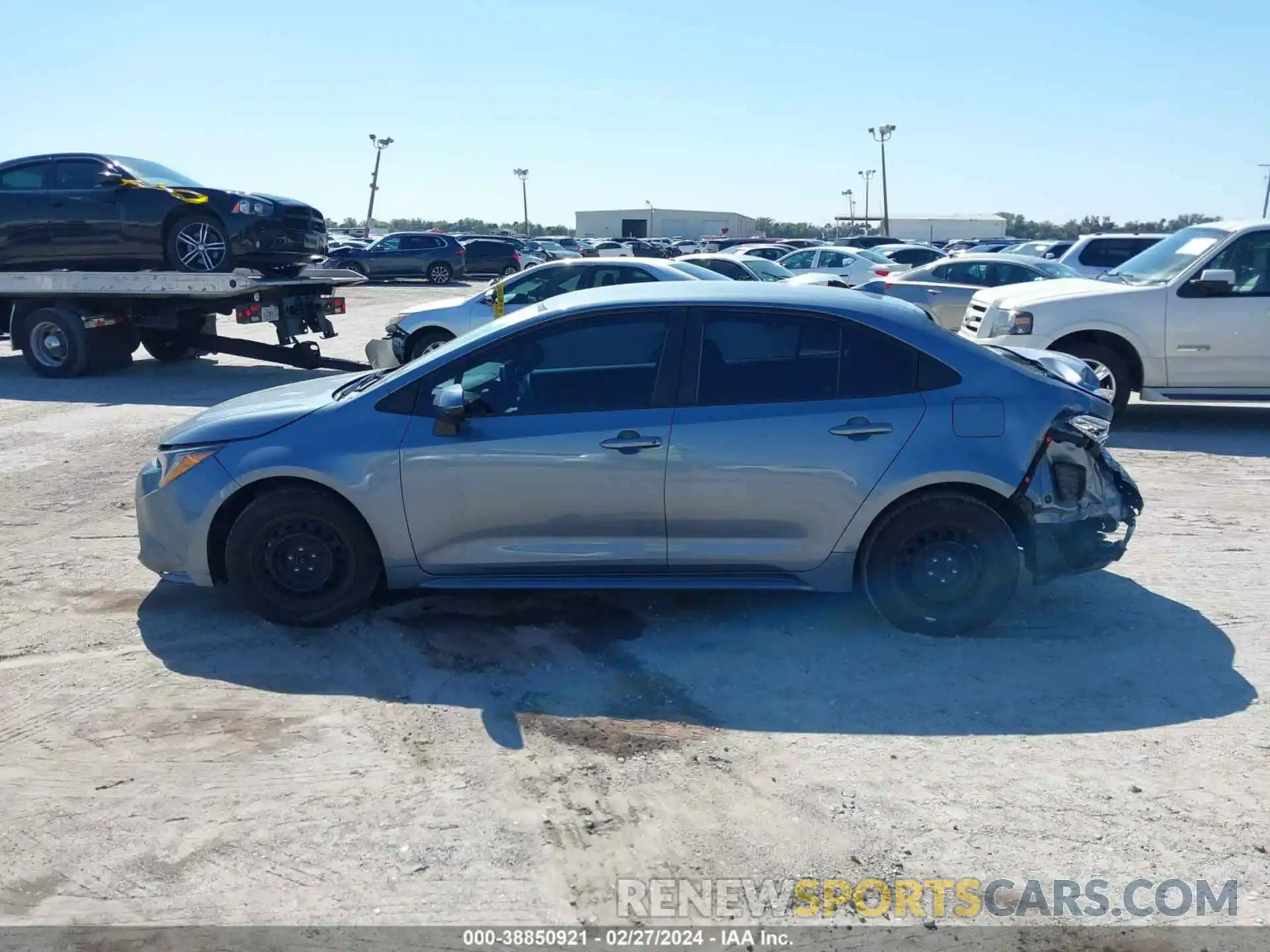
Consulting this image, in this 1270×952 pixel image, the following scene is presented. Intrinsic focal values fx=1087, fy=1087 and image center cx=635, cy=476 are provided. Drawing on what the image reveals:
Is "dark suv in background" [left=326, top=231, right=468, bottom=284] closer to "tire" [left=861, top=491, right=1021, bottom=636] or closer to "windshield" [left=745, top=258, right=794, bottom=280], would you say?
"windshield" [left=745, top=258, right=794, bottom=280]

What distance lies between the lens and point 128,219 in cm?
1323

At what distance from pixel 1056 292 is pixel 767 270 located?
1013 centimetres

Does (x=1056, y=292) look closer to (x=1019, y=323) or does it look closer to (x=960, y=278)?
(x=1019, y=323)

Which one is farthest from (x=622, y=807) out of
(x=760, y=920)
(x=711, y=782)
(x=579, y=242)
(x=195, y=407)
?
(x=579, y=242)

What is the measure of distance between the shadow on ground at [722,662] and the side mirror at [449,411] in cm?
99

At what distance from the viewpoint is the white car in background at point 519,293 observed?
11758 millimetres

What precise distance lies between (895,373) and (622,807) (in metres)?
2.46

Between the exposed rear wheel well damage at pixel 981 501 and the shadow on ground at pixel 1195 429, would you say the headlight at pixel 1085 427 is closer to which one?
the exposed rear wheel well damage at pixel 981 501

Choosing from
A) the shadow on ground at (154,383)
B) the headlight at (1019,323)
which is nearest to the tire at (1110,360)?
the headlight at (1019,323)

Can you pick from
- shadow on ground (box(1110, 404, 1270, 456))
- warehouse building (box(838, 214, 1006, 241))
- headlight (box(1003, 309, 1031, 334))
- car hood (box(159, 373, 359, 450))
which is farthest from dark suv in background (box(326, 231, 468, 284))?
warehouse building (box(838, 214, 1006, 241))

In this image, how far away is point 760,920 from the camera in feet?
10.3

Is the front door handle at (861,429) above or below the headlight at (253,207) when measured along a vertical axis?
below

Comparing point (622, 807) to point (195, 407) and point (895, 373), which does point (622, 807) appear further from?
point (195, 407)

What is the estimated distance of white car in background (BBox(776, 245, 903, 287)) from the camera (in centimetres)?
2329
